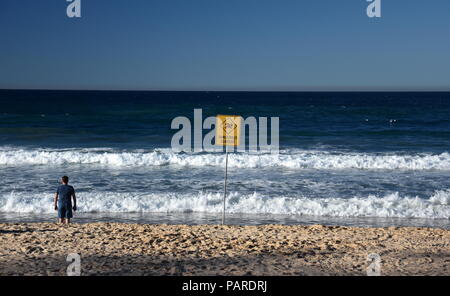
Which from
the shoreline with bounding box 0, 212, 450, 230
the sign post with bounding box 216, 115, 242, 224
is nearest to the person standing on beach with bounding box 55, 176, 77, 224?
the shoreline with bounding box 0, 212, 450, 230

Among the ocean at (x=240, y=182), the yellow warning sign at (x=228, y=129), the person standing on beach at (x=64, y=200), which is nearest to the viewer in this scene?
the yellow warning sign at (x=228, y=129)

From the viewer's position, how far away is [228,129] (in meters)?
9.74

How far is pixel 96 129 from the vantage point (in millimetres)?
38375

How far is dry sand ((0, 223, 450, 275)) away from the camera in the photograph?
7461mm

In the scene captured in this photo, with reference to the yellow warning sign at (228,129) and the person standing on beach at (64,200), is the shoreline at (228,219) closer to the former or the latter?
the person standing on beach at (64,200)

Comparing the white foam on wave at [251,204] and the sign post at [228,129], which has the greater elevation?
the sign post at [228,129]

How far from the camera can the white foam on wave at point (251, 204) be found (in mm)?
13172

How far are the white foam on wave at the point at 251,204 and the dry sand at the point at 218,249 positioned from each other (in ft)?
8.00

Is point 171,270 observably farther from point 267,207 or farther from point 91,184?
point 91,184

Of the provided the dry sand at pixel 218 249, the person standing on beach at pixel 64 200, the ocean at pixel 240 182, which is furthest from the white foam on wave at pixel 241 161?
the dry sand at pixel 218 249

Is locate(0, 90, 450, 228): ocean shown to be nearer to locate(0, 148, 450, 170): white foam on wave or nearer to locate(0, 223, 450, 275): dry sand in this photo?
locate(0, 148, 450, 170): white foam on wave

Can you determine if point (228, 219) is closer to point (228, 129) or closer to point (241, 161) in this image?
point (228, 129)

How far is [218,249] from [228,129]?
251 cm

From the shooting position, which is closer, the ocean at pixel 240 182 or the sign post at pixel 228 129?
the sign post at pixel 228 129
